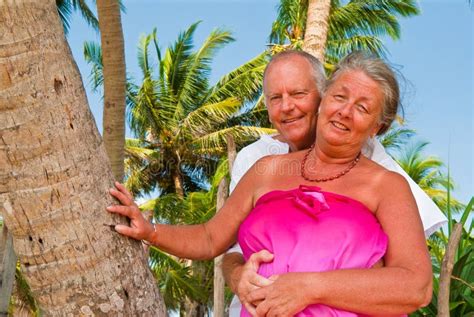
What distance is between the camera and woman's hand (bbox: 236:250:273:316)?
2.70m

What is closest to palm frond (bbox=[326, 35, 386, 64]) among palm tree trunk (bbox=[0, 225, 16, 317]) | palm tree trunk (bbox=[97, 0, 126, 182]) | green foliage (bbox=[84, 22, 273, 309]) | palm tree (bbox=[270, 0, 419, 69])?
palm tree (bbox=[270, 0, 419, 69])

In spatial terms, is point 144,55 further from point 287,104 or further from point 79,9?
point 287,104

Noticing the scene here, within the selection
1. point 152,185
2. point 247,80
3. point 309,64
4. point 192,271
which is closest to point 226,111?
point 247,80

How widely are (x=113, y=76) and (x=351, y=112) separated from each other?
6.73 meters

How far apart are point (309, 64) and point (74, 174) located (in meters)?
1.85

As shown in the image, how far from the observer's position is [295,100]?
398 cm

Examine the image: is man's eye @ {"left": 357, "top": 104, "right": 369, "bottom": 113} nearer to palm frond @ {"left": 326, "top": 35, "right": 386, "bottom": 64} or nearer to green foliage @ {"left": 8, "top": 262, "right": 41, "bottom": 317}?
green foliage @ {"left": 8, "top": 262, "right": 41, "bottom": 317}

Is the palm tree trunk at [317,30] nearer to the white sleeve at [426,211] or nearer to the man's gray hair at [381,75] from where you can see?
the white sleeve at [426,211]

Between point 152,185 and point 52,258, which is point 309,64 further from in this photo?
point 152,185

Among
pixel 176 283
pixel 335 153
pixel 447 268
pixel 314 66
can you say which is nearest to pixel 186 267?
pixel 176 283

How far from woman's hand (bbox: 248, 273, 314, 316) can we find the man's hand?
0.06 meters

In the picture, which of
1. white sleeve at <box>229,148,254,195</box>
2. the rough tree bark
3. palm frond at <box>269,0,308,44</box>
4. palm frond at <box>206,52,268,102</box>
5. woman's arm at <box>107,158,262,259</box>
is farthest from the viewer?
palm frond at <box>206,52,268,102</box>

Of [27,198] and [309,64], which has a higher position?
[309,64]

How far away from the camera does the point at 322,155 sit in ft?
9.62
